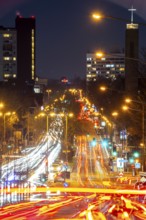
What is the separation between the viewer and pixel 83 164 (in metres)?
77.4

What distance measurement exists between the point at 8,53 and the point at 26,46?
8230 millimetres

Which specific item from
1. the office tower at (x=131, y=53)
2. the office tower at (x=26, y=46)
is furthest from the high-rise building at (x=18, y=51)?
the office tower at (x=131, y=53)

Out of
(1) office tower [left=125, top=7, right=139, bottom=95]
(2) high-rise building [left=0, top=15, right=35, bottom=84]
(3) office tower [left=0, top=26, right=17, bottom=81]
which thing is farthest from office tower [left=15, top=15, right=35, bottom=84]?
(1) office tower [left=125, top=7, right=139, bottom=95]

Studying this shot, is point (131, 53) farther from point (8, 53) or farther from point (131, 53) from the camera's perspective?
point (8, 53)

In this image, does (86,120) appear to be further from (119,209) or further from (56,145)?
(119,209)

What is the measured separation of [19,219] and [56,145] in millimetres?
71946

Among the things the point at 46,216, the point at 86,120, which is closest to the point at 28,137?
the point at 86,120

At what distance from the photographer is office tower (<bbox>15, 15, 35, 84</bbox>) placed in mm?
194250

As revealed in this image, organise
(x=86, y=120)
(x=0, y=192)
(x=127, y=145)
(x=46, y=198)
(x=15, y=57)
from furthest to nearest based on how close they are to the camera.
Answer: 1. (x=15, y=57)
2. (x=86, y=120)
3. (x=127, y=145)
4. (x=46, y=198)
5. (x=0, y=192)

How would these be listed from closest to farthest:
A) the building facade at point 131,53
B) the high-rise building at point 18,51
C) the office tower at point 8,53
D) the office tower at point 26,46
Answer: the building facade at point 131,53, the office tower at point 8,53, the high-rise building at point 18,51, the office tower at point 26,46

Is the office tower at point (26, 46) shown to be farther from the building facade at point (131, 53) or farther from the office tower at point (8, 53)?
the building facade at point (131, 53)

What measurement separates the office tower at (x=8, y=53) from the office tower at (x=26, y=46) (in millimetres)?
2319

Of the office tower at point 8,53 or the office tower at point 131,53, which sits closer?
the office tower at point 131,53

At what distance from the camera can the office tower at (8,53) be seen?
18950 cm
